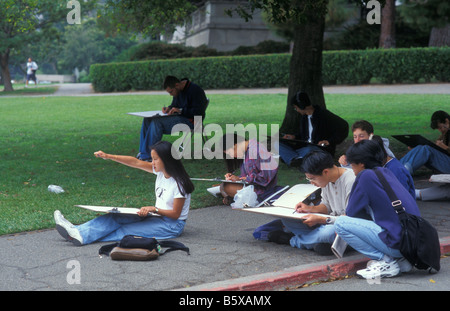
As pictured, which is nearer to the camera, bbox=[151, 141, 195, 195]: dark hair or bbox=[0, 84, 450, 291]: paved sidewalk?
bbox=[0, 84, 450, 291]: paved sidewalk

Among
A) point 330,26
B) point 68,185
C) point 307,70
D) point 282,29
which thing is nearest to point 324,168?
point 68,185

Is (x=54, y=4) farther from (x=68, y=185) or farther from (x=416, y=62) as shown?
(x=68, y=185)

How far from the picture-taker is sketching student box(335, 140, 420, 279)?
525cm

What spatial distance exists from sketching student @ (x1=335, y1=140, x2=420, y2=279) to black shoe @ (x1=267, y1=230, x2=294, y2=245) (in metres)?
0.95

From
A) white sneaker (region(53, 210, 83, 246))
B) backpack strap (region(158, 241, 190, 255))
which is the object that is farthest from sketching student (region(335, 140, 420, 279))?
white sneaker (region(53, 210, 83, 246))

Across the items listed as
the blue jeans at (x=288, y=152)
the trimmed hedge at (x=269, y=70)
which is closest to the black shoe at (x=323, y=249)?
the blue jeans at (x=288, y=152)

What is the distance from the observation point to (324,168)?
5.79 metres

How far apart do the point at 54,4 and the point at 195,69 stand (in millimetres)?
10294

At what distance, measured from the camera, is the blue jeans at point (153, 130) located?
35.7 ft

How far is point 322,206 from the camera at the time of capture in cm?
612

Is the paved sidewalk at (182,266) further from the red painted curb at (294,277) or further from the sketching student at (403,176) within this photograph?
the sketching student at (403,176)

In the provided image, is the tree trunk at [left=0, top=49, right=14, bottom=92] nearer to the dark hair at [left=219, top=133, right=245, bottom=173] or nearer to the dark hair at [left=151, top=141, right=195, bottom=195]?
the dark hair at [left=219, top=133, right=245, bottom=173]

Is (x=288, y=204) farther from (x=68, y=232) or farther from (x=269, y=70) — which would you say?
(x=269, y=70)

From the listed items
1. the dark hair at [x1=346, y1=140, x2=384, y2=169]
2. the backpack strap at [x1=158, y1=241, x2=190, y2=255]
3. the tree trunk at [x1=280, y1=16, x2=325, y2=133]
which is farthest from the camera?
the tree trunk at [x1=280, y1=16, x2=325, y2=133]
